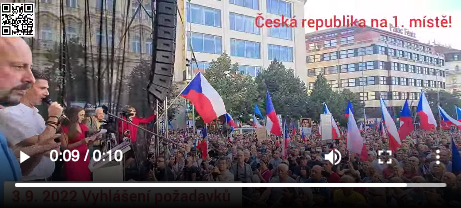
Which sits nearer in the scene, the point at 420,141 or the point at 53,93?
the point at 53,93

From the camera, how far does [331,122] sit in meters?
3.90

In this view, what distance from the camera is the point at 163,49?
12.9 ft

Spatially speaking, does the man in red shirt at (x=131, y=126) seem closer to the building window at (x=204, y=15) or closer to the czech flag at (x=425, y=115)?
the building window at (x=204, y=15)

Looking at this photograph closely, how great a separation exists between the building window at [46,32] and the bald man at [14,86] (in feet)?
0.49

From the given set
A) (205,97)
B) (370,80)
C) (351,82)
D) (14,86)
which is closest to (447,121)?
(370,80)

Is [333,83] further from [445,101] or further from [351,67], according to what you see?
[445,101]

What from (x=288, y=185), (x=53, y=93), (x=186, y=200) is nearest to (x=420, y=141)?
(x=288, y=185)

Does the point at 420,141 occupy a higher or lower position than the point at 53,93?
lower

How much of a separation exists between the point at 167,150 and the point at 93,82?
33.5 inches

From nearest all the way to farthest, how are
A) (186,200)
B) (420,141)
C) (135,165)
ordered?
(186,200) → (135,165) → (420,141)

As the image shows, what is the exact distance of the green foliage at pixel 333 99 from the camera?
3.79 metres

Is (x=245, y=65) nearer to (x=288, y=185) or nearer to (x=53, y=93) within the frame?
(x=288, y=185)

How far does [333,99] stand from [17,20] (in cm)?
256
